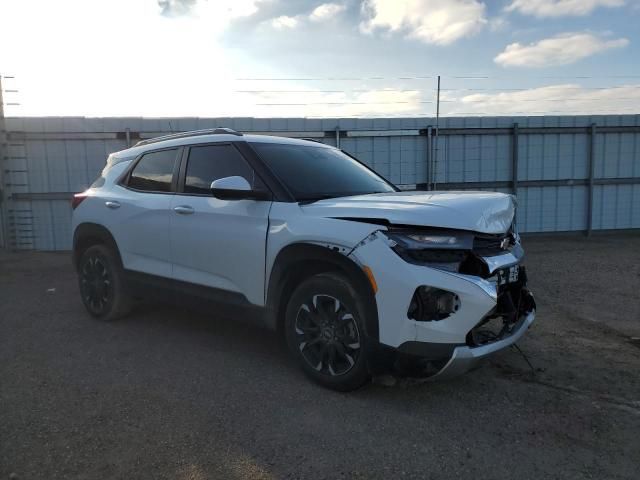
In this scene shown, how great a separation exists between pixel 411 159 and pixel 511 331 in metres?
8.29

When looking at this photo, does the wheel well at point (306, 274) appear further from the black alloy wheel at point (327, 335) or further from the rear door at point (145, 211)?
the rear door at point (145, 211)

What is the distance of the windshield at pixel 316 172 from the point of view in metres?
3.87

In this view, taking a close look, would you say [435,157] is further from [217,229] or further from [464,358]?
[464,358]

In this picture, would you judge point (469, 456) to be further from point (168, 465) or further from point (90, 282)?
point (90, 282)

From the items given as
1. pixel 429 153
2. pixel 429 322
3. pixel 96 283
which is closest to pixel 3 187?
pixel 96 283

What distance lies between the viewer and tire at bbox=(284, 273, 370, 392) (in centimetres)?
324

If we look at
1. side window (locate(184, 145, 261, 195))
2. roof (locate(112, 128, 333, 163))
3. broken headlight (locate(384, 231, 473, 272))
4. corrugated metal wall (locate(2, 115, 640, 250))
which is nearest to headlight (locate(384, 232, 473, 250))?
broken headlight (locate(384, 231, 473, 272))

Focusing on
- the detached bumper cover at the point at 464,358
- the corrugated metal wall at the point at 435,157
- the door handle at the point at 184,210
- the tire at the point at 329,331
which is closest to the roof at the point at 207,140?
the door handle at the point at 184,210

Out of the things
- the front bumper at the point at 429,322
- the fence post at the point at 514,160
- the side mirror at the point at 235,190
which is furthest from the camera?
the fence post at the point at 514,160

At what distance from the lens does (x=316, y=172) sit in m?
4.17

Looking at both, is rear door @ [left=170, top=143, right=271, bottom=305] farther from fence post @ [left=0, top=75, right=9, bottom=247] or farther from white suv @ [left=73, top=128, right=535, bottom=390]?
fence post @ [left=0, top=75, right=9, bottom=247]

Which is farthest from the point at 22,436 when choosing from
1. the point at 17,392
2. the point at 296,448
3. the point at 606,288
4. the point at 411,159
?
the point at 411,159

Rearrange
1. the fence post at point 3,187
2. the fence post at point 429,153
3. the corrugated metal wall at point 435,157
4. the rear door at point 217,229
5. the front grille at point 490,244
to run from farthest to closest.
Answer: the fence post at point 429,153 < the corrugated metal wall at point 435,157 < the fence post at point 3,187 < the rear door at point 217,229 < the front grille at point 490,244

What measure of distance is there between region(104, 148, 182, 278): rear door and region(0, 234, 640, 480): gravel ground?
78cm
